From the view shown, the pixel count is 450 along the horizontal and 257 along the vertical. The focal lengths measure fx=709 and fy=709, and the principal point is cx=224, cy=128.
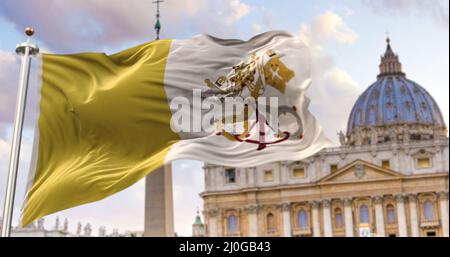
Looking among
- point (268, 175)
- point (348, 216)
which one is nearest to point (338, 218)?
point (348, 216)

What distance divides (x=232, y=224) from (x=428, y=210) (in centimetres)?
2073

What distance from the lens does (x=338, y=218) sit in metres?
74.2

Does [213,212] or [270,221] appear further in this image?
[213,212]

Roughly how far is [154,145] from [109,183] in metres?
1.03

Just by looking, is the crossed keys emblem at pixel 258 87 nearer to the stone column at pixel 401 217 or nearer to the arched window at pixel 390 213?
the stone column at pixel 401 217

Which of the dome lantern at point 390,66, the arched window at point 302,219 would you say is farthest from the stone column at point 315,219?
the dome lantern at point 390,66

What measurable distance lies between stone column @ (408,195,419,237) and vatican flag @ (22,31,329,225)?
62.8 meters

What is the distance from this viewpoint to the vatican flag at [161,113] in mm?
10602

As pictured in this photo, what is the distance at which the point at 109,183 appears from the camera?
10.3m

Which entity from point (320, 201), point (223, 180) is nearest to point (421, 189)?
point (320, 201)

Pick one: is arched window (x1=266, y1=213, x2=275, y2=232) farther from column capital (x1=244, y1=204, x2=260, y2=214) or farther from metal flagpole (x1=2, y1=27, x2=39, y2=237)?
metal flagpole (x1=2, y1=27, x2=39, y2=237)

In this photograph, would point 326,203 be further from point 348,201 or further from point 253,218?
point 253,218

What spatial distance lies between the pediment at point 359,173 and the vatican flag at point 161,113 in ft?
209

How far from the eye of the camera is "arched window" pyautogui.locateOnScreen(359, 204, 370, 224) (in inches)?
2874
